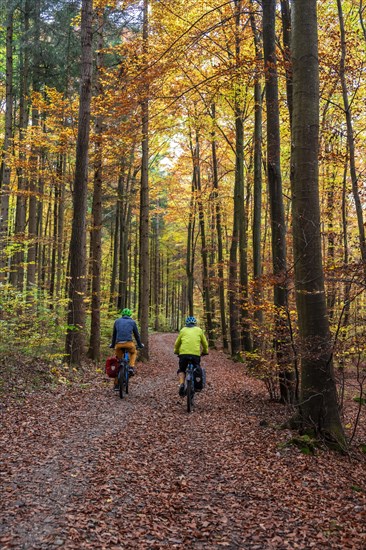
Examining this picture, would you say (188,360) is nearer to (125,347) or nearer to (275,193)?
(125,347)

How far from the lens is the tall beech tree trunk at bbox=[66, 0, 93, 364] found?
1090 cm

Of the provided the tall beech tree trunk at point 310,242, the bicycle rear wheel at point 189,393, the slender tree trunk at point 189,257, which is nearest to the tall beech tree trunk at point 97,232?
the bicycle rear wheel at point 189,393

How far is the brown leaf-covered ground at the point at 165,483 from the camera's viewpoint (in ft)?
11.6

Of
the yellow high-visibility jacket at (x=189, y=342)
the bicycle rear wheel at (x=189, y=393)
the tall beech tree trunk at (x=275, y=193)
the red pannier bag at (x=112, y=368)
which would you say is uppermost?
the tall beech tree trunk at (x=275, y=193)

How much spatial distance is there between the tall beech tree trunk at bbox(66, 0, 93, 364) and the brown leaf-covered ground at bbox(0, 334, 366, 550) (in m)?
3.06

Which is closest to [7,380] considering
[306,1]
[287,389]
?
[287,389]

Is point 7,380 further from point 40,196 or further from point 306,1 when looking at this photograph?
point 40,196

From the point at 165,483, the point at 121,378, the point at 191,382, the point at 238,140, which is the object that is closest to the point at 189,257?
the point at 238,140

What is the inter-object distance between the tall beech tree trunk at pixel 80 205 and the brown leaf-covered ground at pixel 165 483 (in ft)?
10.0

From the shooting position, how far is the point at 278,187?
8.45m

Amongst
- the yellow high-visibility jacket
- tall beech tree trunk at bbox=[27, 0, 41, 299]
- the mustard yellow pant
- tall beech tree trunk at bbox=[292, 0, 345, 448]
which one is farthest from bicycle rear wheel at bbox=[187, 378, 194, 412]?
tall beech tree trunk at bbox=[27, 0, 41, 299]

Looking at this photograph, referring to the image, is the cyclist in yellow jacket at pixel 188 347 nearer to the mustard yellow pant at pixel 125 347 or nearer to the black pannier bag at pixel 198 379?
the black pannier bag at pixel 198 379

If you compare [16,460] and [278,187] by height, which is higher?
[278,187]

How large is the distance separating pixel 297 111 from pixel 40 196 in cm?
1282
